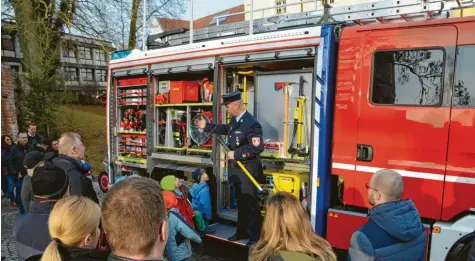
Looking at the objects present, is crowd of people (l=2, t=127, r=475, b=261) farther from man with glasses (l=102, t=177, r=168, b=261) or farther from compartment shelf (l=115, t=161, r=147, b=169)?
compartment shelf (l=115, t=161, r=147, b=169)

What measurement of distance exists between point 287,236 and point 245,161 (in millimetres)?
2859

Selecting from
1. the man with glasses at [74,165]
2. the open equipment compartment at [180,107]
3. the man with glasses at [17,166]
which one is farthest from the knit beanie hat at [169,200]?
the man with glasses at [17,166]

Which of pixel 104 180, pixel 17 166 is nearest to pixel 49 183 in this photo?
pixel 104 180

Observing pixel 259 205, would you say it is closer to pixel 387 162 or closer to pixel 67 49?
pixel 387 162

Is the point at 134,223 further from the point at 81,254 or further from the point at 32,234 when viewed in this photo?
the point at 32,234

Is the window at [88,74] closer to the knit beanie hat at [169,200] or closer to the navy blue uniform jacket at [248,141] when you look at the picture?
the navy blue uniform jacket at [248,141]

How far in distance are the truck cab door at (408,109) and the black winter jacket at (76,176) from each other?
2.66 metres

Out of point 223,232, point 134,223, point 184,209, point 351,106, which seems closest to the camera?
point 134,223

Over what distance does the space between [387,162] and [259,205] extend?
174 cm

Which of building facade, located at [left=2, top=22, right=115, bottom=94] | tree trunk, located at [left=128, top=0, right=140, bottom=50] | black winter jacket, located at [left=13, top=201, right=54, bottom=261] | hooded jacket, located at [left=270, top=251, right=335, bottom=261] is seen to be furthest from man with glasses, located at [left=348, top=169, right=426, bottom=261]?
tree trunk, located at [left=128, top=0, right=140, bottom=50]

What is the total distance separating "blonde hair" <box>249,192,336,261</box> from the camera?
2.01 metres

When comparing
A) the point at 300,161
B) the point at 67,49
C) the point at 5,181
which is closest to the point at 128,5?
the point at 67,49

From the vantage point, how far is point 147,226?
1505mm

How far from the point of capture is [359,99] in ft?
13.5
